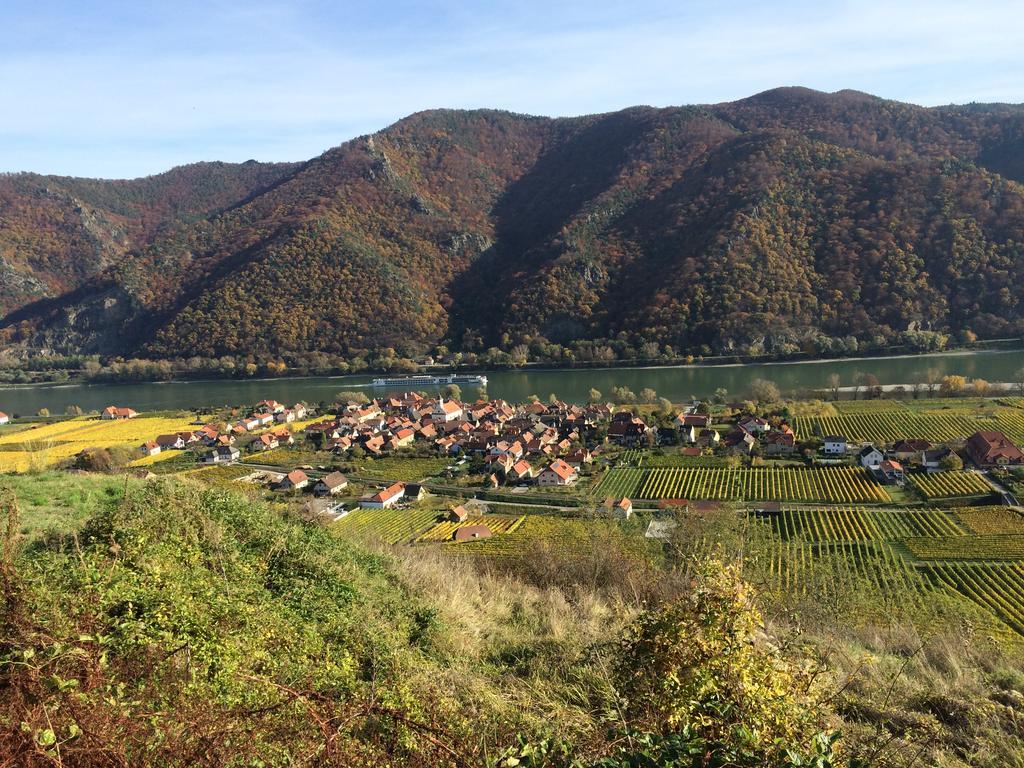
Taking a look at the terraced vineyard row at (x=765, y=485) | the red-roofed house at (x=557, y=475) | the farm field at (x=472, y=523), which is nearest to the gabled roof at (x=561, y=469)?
the red-roofed house at (x=557, y=475)

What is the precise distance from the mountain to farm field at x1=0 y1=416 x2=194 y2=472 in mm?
27097

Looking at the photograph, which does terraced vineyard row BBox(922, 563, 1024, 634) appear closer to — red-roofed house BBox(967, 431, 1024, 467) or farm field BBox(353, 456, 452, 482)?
red-roofed house BBox(967, 431, 1024, 467)

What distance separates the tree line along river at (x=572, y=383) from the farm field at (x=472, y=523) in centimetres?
2301

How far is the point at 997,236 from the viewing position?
58.3 m

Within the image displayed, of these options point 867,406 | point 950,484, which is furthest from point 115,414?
point 867,406

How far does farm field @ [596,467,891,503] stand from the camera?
2125 cm

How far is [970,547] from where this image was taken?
16.0m

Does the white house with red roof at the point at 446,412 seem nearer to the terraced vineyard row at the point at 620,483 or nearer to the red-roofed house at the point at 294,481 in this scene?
the red-roofed house at the point at 294,481

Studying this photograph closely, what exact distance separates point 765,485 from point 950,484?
20.8ft

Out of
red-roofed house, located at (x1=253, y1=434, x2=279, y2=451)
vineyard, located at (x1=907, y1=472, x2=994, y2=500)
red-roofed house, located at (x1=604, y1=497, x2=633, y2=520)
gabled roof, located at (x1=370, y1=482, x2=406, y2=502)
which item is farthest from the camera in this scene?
red-roofed house, located at (x1=253, y1=434, x2=279, y2=451)

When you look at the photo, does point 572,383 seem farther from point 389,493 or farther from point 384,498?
point 384,498

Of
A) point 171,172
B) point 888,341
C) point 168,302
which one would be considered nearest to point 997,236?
point 888,341

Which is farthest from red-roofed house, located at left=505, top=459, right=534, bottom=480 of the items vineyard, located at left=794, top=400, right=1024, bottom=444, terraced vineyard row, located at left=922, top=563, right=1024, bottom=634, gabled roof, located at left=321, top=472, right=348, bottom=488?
terraced vineyard row, located at left=922, top=563, right=1024, bottom=634

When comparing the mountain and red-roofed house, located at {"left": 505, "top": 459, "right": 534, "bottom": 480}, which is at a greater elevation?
the mountain
